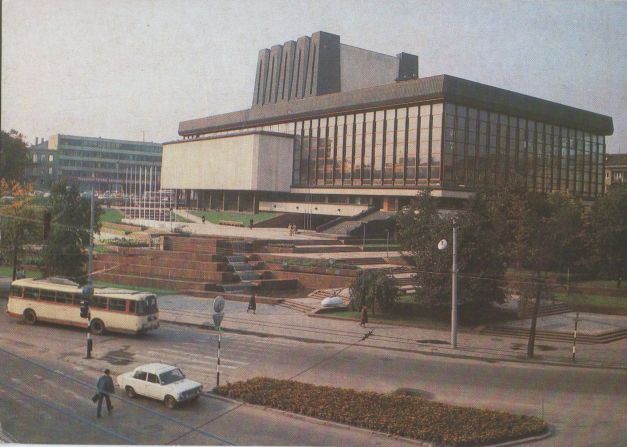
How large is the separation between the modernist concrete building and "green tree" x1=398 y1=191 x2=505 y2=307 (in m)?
23.2

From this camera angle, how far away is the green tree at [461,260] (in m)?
28.2

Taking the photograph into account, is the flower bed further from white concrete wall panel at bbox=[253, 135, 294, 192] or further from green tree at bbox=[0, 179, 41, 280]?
white concrete wall panel at bbox=[253, 135, 294, 192]

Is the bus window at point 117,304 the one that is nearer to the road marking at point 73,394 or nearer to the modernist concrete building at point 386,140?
the road marking at point 73,394

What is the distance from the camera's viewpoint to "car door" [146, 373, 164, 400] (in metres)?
15.4

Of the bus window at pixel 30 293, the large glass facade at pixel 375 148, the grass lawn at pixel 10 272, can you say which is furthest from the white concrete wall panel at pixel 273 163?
the bus window at pixel 30 293

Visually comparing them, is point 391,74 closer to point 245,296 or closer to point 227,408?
point 245,296

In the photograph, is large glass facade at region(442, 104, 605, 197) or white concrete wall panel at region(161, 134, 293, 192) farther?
white concrete wall panel at region(161, 134, 293, 192)

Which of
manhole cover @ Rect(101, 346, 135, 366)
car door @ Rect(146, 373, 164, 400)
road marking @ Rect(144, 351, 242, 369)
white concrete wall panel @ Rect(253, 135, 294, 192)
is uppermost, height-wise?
white concrete wall panel @ Rect(253, 135, 294, 192)

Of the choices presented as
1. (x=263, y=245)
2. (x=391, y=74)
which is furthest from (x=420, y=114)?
(x=263, y=245)

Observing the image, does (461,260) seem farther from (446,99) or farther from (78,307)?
(446,99)

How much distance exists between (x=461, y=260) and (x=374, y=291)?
5.49 metres

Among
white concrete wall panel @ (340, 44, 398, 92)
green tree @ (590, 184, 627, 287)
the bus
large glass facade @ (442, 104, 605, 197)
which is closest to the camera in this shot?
the bus

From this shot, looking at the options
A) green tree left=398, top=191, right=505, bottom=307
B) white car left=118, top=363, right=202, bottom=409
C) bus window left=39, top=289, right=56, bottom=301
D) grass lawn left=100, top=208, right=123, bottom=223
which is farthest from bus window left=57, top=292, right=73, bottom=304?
grass lawn left=100, top=208, right=123, bottom=223

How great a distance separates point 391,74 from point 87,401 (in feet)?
163
